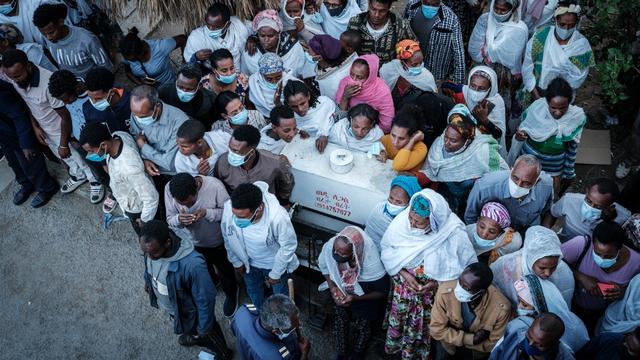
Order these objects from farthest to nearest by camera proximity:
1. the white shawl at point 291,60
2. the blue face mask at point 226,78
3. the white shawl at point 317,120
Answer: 1. the white shawl at point 291,60
2. the blue face mask at point 226,78
3. the white shawl at point 317,120

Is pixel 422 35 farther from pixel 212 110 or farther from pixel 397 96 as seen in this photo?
pixel 212 110

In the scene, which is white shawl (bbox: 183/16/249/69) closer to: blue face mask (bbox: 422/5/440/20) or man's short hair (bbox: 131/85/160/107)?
man's short hair (bbox: 131/85/160/107)

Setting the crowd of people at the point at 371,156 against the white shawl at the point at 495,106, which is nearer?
the crowd of people at the point at 371,156

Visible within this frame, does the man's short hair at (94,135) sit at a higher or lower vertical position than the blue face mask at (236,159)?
lower

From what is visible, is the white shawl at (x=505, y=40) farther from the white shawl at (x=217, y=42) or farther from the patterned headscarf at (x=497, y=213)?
the white shawl at (x=217, y=42)

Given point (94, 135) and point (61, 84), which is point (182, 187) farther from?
point (61, 84)

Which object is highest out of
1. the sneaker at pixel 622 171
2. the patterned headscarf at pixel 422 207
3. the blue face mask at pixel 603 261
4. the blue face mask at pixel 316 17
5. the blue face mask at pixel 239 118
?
the blue face mask at pixel 316 17

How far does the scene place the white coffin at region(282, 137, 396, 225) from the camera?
435cm

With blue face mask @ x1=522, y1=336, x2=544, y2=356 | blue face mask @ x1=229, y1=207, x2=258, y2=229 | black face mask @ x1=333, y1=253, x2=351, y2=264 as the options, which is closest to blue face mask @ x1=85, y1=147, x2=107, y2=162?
blue face mask @ x1=229, y1=207, x2=258, y2=229

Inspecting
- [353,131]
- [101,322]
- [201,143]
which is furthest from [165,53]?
[101,322]

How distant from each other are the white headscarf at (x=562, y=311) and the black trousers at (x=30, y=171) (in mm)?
5108

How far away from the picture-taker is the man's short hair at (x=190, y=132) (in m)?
4.39

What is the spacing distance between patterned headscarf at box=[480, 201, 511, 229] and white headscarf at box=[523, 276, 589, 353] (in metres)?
0.48

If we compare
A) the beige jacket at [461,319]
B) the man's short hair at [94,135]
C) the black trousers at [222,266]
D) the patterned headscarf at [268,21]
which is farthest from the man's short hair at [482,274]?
the patterned headscarf at [268,21]
